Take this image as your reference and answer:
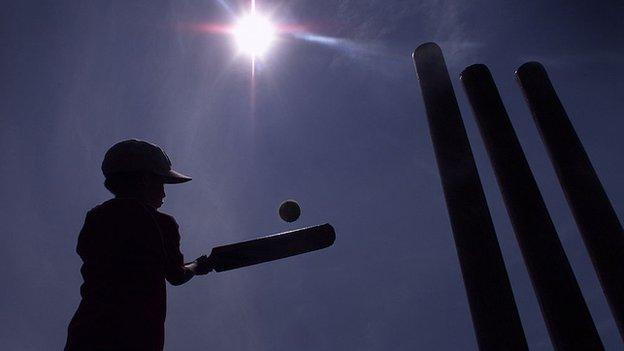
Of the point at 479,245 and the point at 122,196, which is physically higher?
the point at 479,245

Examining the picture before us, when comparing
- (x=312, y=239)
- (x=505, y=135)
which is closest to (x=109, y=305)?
(x=312, y=239)

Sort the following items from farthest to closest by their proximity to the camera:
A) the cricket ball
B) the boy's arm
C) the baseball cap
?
the cricket ball
the baseball cap
the boy's arm

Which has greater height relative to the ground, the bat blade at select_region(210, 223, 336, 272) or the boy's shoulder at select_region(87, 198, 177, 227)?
the bat blade at select_region(210, 223, 336, 272)

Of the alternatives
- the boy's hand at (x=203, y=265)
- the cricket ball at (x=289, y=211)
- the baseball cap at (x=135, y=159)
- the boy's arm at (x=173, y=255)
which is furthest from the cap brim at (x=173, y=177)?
the cricket ball at (x=289, y=211)

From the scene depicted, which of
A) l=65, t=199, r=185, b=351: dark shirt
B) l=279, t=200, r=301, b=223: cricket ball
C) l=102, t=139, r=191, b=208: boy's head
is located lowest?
l=65, t=199, r=185, b=351: dark shirt

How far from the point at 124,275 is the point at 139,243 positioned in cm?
24

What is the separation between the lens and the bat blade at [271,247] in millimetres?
4184

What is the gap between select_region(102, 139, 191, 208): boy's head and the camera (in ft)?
11.5

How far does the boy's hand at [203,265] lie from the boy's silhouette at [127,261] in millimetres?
263

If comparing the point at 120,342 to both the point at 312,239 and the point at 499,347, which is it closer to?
the point at 312,239

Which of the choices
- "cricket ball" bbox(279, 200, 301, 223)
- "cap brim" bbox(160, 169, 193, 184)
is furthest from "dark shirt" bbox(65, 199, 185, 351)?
"cricket ball" bbox(279, 200, 301, 223)

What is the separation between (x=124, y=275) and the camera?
118 inches

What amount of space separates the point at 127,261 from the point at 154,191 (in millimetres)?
797

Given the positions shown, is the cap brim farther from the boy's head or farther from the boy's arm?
the boy's arm
